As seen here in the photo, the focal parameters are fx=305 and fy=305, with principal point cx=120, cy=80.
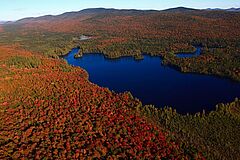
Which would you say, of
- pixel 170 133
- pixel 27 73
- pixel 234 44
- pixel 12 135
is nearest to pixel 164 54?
pixel 234 44

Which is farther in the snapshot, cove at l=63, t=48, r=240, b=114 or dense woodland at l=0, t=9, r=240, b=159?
cove at l=63, t=48, r=240, b=114

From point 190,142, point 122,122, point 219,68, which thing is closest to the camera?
point 190,142

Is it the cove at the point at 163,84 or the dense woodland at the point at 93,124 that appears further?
the cove at the point at 163,84

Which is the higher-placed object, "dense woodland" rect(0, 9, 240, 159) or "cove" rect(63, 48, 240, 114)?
"dense woodland" rect(0, 9, 240, 159)

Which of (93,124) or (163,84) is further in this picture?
(163,84)

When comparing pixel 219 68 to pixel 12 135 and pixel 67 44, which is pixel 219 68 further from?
pixel 67 44

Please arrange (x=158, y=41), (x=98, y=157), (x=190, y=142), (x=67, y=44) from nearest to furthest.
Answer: (x=98, y=157)
(x=190, y=142)
(x=158, y=41)
(x=67, y=44)

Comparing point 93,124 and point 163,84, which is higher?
point 93,124

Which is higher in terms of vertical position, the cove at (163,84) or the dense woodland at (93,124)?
the dense woodland at (93,124)
